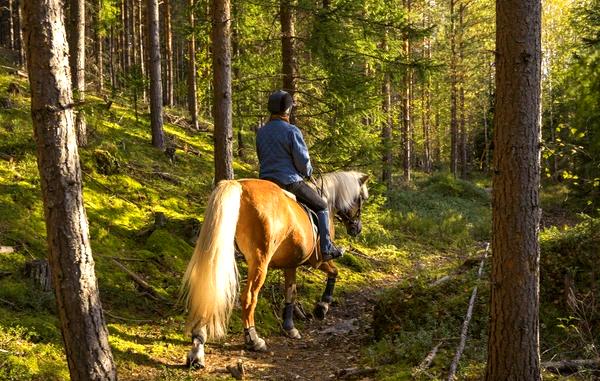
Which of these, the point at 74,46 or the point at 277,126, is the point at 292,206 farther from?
the point at 74,46

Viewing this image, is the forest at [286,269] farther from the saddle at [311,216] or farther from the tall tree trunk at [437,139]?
the tall tree trunk at [437,139]

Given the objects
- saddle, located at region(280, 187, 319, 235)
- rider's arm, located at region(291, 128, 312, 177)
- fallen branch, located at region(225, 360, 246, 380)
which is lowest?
fallen branch, located at region(225, 360, 246, 380)

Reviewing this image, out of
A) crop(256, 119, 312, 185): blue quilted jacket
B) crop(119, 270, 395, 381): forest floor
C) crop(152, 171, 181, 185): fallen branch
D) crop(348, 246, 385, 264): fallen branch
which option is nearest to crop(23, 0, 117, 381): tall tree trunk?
crop(119, 270, 395, 381): forest floor

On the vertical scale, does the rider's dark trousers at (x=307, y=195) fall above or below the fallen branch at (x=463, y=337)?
above

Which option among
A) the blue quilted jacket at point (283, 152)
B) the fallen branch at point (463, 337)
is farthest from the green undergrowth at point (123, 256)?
the fallen branch at point (463, 337)

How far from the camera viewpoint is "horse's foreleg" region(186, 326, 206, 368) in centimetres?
616

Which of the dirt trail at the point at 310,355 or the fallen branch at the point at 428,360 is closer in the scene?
the fallen branch at the point at 428,360

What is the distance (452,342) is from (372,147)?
6.32 meters

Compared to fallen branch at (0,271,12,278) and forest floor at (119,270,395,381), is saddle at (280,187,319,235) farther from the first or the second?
fallen branch at (0,271,12,278)

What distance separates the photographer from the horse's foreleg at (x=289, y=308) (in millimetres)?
8258

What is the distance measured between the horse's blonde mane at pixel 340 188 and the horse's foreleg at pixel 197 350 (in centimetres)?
377

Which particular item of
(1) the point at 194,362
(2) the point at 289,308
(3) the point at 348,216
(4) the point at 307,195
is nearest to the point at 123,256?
(2) the point at 289,308

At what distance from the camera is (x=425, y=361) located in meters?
5.75

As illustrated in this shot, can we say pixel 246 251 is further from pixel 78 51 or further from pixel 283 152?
pixel 78 51
